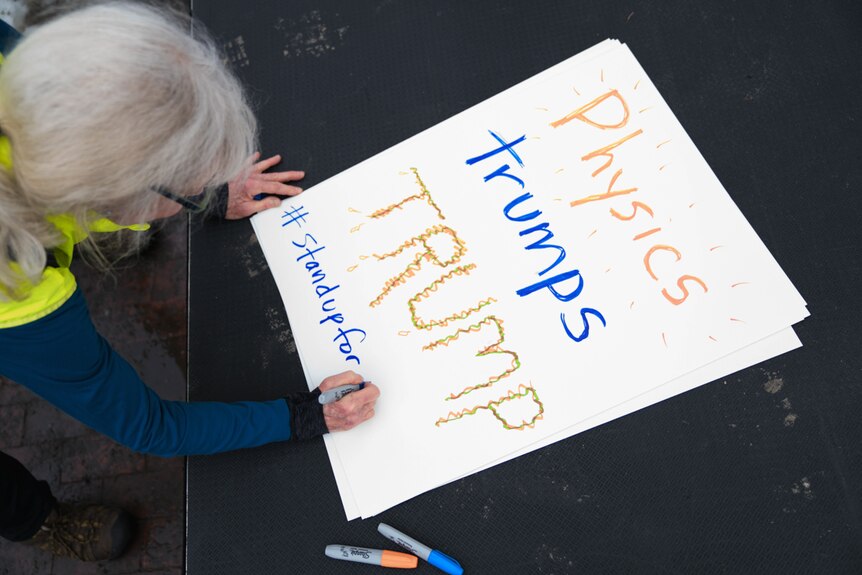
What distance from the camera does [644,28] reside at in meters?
0.87

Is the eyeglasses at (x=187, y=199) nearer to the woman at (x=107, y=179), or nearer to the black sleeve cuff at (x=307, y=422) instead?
the woman at (x=107, y=179)

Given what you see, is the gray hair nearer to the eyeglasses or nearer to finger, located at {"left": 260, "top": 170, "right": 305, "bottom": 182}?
the eyeglasses

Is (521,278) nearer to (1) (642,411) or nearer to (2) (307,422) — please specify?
(1) (642,411)

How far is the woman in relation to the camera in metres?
0.55

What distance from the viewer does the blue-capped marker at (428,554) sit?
0.70 m

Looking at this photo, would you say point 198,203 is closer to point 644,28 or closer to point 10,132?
point 10,132

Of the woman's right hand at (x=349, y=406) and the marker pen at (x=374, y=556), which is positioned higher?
the woman's right hand at (x=349, y=406)

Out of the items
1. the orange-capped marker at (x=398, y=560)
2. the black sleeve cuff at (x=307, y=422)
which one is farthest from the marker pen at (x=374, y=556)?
the black sleeve cuff at (x=307, y=422)

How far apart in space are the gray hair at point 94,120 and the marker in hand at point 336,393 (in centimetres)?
29

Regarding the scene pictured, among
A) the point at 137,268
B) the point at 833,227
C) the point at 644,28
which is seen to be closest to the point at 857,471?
the point at 833,227

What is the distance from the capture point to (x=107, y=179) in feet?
1.87

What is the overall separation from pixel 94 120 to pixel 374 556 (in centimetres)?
54

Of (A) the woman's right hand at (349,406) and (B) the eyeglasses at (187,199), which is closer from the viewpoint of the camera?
(B) the eyeglasses at (187,199)

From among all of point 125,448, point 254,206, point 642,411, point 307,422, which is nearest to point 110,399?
point 307,422
